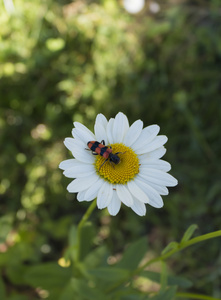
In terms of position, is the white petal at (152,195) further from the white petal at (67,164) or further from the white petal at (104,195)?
the white petal at (67,164)

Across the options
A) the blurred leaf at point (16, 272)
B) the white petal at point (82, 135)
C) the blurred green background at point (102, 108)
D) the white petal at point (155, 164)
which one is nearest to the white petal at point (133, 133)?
the white petal at point (155, 164)

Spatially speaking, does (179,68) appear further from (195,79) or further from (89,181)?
(89,181)

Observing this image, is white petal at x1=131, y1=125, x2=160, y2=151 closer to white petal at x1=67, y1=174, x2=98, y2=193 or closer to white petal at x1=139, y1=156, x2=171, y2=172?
white petal at x1=139, y1=156, x2=171, y2=172

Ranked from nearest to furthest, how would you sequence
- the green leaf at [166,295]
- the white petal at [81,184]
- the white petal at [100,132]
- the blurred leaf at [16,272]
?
the white petal at [81,184]
the white petal at [100,132]
the green leaf at [166,295]
the blurred leaf at [16,272]

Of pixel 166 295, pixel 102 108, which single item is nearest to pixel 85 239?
pixel 166 295

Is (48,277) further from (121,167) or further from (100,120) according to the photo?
(100,120)

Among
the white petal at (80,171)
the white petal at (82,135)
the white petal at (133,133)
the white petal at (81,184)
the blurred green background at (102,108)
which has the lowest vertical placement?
the white petal at (81,184)
